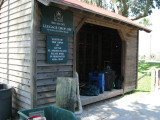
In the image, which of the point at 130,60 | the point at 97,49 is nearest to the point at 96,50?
the point at 97,49

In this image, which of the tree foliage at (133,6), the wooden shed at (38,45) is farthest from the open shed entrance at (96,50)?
the tree foliage at (133,6)

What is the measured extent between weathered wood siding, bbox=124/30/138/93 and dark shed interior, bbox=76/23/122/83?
65 cm

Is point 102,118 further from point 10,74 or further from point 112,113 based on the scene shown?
point 10,74

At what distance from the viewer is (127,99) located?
632cm

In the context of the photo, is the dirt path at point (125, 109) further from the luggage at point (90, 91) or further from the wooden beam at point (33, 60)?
the wooden beam at point (33, 60)

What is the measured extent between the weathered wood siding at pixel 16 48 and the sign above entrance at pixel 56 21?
38 cm

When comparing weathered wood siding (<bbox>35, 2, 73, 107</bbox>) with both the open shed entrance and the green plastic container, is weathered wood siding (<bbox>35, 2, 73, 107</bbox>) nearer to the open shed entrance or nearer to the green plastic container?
the green plastic container

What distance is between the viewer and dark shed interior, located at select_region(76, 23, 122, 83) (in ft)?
Result: 25.9

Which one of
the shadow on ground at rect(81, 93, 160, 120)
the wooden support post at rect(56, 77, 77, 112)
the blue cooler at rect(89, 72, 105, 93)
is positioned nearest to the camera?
the wooden support post at rect(56, 77, 77, 112)

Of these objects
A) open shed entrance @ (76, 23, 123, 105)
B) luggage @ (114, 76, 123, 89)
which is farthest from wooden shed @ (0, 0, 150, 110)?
open shed entrance @ (76, 23, 123, 105)

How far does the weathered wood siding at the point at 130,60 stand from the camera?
686 centimetres

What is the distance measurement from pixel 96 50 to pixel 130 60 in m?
2.18

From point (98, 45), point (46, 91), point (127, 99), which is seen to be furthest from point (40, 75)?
point (98, 45)

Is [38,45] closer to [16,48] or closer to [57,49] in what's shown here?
[57,49]
